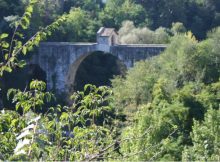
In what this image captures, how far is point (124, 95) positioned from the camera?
69.3 feet

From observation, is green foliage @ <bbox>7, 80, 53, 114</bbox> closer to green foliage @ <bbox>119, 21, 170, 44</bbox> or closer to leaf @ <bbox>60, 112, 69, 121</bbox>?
leaf @ <bbox>60, 112, 69, 121</bbox>

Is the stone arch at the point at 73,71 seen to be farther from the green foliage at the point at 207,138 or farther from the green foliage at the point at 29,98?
the green foliage at the point at 29,98

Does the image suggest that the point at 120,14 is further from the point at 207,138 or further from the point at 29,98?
the point at 29,98

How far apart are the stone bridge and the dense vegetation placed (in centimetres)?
89

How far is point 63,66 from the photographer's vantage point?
2830 centimetres

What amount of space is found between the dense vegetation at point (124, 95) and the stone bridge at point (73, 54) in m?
0.89

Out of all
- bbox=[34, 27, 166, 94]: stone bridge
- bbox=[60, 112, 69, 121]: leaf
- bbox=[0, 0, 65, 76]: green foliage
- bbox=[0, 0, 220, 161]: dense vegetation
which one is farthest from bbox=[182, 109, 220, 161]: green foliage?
bbox=[34, 27, 166, 94]: stone bridge

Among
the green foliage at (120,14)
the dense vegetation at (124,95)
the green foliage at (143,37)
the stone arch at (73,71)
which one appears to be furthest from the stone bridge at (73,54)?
the green foliage at (120,14)

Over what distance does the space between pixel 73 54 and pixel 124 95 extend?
7219mm

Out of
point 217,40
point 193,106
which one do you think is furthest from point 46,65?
point 193,106

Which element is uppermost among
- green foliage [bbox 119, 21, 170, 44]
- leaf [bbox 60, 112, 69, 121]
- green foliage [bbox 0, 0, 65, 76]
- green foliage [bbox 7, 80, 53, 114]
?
green foliage [bbox 0, 0, 65, 76]

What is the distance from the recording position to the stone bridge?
26.8 metres

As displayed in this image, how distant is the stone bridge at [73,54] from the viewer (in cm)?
2677

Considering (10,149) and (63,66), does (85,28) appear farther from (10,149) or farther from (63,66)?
(10,149)
